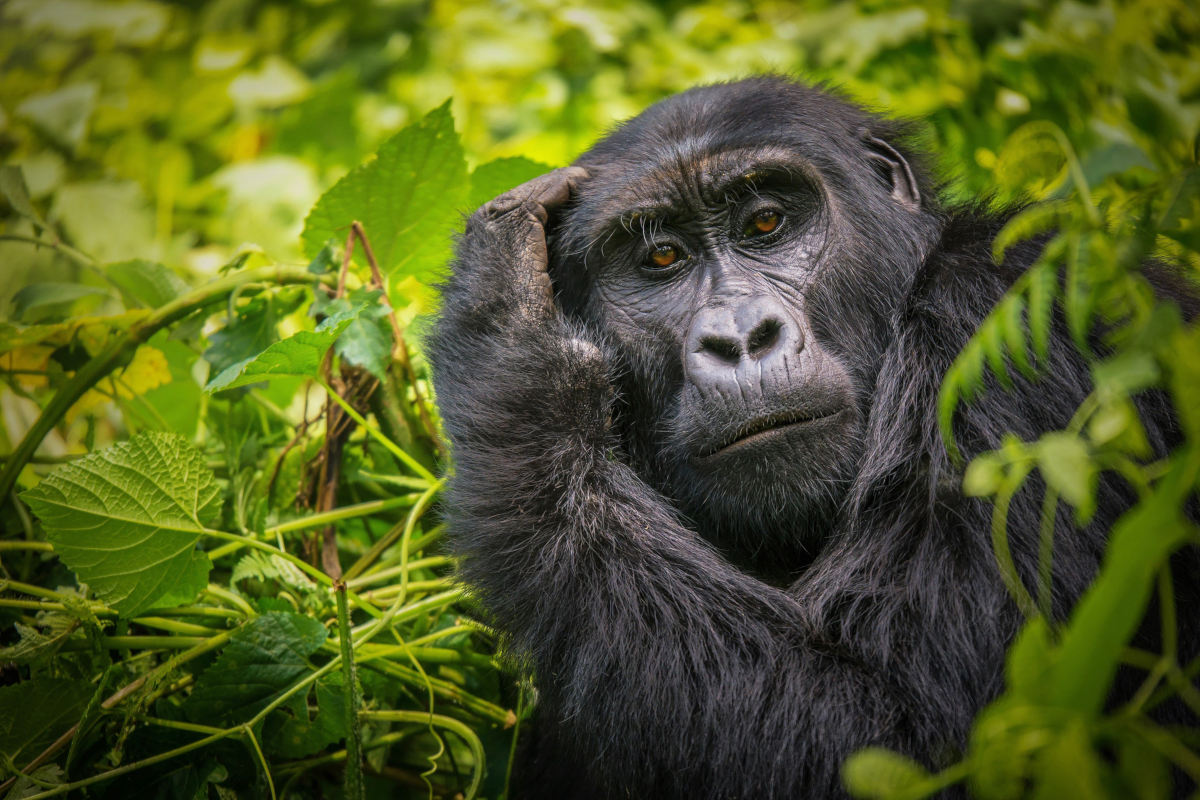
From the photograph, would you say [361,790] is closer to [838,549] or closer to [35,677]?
[35,677]

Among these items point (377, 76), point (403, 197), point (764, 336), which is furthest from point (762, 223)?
point (377, 76)

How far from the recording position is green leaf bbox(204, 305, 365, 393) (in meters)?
2.62

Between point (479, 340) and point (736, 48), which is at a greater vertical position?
point (479, 340)

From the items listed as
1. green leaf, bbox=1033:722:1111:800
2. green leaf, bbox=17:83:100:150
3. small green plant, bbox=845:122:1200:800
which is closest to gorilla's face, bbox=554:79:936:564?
small green plant, bbox=845:122:1200:800

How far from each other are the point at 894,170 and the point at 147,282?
2731mm


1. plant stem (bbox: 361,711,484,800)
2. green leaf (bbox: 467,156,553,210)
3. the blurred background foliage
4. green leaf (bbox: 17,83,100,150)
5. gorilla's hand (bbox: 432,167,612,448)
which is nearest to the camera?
plant stem (bbox: 361,711,484,800)

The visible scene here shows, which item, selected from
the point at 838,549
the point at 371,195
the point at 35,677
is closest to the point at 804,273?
the point at 838,549

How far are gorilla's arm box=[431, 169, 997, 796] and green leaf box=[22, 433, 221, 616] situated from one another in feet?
2.44

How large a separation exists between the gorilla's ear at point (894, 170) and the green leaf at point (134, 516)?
96.2 inches

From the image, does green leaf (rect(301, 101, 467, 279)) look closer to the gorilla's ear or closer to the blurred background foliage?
the gorilla's ear

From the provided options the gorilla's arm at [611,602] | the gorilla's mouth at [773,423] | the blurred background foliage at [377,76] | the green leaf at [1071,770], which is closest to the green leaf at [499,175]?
the gorilla's arm at [611,602]

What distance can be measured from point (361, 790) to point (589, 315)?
1.65m

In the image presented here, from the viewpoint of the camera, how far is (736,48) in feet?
22.6

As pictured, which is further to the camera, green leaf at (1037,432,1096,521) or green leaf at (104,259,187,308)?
green leaf at (104,259,187,308)
